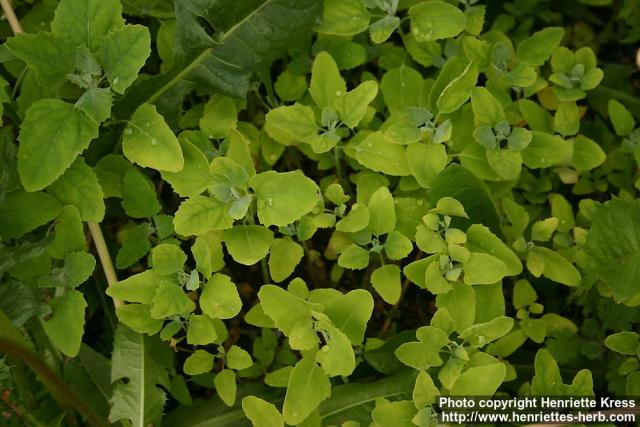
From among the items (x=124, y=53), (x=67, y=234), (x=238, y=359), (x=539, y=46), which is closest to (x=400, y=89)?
(x=539, y=46)

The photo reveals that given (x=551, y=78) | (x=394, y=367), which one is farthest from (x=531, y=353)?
(x=551, y=78)

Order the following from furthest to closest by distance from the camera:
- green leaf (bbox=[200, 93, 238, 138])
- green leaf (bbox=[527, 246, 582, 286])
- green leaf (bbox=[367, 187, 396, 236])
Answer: green leaf (bbox=[200, 93, 238, 138]) → green leaf (bbox=[527, 246, 582, 286]) → green leaf (bbox=[367, 187, 396, 236])

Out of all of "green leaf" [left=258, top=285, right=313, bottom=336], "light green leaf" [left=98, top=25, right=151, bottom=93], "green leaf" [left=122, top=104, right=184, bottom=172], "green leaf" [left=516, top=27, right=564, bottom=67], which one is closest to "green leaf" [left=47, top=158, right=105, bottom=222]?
"green leaf" [left=122, top=104, right=184, bottom=172]

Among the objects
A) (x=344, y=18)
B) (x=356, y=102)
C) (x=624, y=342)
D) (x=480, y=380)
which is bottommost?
(x=624, y=342)

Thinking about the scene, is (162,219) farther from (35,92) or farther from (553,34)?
(553,34)

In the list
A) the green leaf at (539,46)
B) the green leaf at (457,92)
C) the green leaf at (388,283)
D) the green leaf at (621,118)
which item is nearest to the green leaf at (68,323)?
the green leaf at (388,283)

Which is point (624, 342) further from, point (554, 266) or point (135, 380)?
point (135, 380)

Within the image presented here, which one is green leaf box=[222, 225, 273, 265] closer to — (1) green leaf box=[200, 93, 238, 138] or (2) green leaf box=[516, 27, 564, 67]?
(1) green leaf box=[200, 93, 238, 138]
